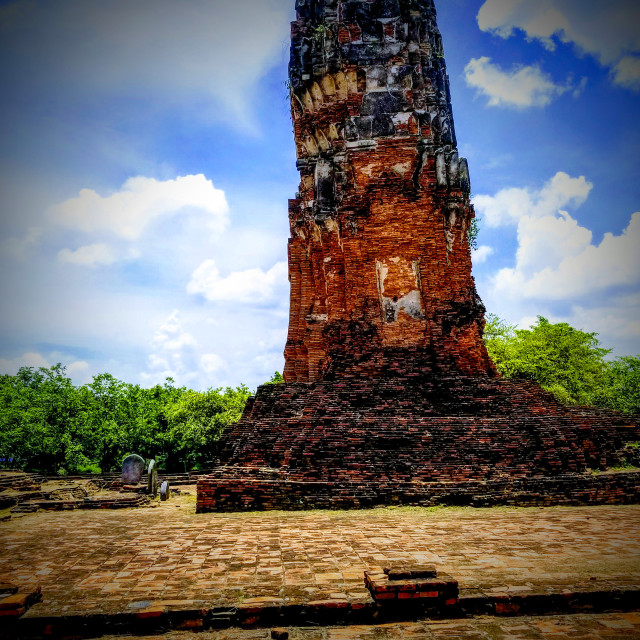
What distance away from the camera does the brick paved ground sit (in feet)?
9.91

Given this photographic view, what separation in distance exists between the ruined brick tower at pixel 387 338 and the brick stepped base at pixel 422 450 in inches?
1.1

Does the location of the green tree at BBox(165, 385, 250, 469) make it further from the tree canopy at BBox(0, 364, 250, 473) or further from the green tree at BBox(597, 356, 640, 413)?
the green tree at BBox(597, 356, 640, 413)

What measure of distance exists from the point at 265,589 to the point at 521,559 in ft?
8.13

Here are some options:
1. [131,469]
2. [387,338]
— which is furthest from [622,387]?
[131,469]

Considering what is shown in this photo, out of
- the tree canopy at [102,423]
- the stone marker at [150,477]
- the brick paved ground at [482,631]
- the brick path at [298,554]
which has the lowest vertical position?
the brick paved ground at [482,631]

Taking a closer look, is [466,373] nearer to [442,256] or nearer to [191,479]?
[442,256]

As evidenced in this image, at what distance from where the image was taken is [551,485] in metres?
7.81

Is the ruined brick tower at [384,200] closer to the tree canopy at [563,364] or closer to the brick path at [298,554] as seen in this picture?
the brick path at [298,554]

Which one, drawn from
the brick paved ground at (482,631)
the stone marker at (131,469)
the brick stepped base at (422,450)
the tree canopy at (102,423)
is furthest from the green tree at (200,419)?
the brick paved ground at (482,631)

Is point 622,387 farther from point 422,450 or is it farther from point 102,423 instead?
point 102,423

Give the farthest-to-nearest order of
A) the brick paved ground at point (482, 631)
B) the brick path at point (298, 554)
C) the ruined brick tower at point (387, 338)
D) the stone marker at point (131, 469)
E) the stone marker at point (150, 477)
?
the stone marker at point (131, 469) < the stone marker at point (150, 477) < the ruined brick tower at point (387, 338) < the brick path at point (298, 554) < the brick paved ground at point (482, 631)

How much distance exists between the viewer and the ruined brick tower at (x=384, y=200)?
11.8 m

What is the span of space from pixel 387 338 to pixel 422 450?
159 inches

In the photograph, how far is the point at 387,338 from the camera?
11875 millimetres
